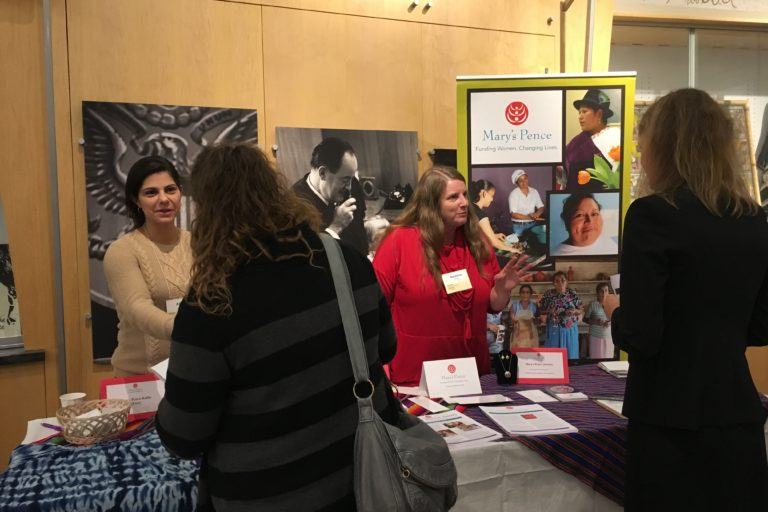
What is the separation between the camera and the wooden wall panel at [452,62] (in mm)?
3898

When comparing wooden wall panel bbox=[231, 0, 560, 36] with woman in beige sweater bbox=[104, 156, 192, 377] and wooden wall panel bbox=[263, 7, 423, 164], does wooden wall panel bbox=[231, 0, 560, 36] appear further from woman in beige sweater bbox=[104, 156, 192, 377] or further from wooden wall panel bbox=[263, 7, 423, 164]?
woman in beige sweater bbox=[104, 156, 192, 377]

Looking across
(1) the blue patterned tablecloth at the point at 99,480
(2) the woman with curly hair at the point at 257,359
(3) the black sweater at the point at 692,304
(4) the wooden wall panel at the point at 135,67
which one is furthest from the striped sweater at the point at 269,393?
(4) the wooden wall panel at the point at 135,67

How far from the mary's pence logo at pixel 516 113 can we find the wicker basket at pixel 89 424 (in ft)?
8.37

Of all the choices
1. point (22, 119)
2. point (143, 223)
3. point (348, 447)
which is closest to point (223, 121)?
point (22, 119)

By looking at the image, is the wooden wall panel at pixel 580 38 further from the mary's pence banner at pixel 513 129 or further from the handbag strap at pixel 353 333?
the handbag strap at pixel 353 333

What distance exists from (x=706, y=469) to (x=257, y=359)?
1.14 m

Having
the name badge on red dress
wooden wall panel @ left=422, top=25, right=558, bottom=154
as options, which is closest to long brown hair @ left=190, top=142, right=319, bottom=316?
the name badge on red dress

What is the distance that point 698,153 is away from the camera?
1.47m

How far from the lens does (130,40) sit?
3219 mm

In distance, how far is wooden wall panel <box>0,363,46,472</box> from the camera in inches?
121

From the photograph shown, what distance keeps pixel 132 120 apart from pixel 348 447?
268 centimetres

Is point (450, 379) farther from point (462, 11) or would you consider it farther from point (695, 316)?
point (462, 11)

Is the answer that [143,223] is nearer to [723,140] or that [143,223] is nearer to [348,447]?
[348,447]

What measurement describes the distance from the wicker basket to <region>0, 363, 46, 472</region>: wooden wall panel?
1.69m
